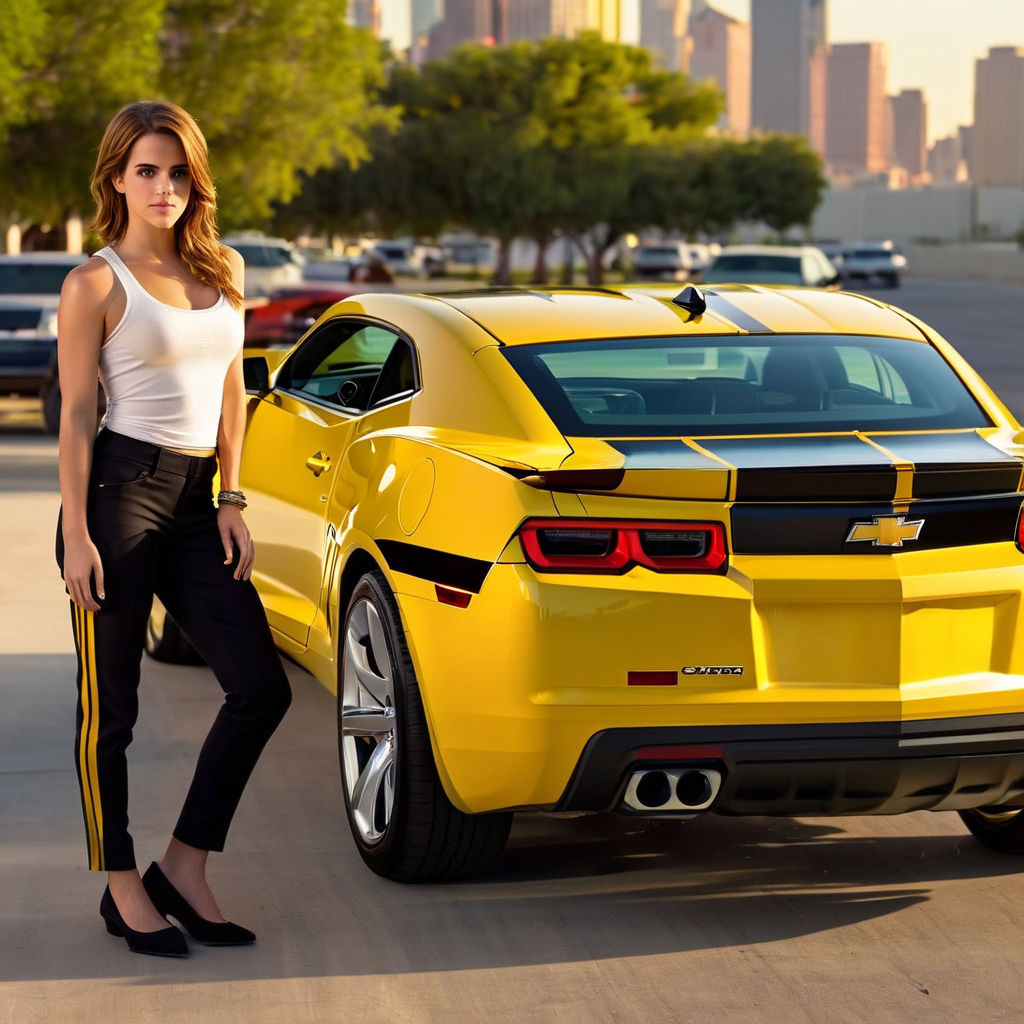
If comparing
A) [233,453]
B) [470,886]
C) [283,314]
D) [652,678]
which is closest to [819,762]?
[652,678]

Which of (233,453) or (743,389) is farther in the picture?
(743,389)

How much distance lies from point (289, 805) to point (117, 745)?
150cm

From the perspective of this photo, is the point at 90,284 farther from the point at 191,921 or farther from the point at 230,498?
the point at 191,921

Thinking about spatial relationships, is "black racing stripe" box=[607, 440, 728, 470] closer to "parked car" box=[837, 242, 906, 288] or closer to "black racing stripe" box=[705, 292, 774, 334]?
"black racing stripe" box=[705, 292, 774, 334]

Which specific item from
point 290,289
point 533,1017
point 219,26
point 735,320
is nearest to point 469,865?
point 533,1017

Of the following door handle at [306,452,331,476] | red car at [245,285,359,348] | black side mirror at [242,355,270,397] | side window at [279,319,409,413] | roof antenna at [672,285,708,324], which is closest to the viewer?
roof antenna at [672,285,708,324]

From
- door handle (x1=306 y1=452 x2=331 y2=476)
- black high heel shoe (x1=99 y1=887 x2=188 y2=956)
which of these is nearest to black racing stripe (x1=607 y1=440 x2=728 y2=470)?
door handle (x1=306 y1=452 x2=331 y2=476)

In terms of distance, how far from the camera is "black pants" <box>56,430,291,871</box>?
4.40 metres

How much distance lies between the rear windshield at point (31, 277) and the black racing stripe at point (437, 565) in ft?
45.6

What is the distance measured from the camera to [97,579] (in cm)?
434

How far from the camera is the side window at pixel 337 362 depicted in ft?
21.1

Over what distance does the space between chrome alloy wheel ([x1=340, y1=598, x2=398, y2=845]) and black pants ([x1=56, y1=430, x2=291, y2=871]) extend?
487mm

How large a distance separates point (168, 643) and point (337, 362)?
5.52 feet

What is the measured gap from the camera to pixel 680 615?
444 cm
